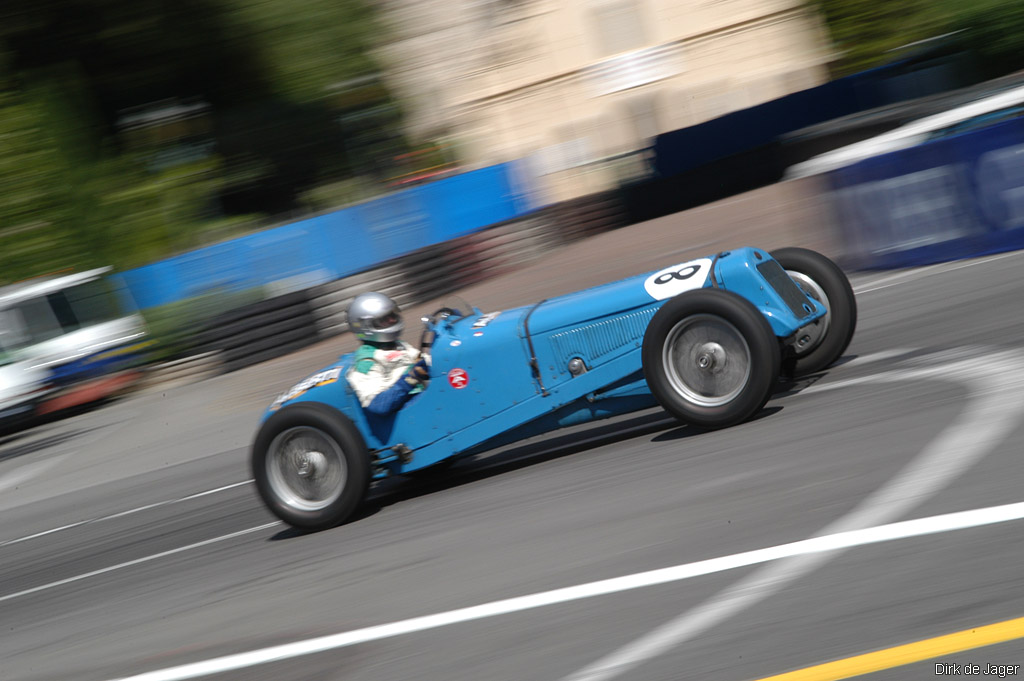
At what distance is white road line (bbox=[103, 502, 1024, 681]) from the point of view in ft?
13.9

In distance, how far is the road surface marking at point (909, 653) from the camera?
3.36 metres

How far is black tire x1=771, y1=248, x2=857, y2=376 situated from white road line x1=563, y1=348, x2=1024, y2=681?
0.38 meters

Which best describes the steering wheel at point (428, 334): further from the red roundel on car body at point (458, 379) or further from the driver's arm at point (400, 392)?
the red roundel on car body at point (458, 379)

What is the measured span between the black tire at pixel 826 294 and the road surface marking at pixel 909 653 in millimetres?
3526

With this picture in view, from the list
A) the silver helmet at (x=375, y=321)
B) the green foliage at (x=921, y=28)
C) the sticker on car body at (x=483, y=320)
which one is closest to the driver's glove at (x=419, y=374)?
the silver helmet at (x=375, y=321)

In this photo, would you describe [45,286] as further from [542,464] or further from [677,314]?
[677,314]

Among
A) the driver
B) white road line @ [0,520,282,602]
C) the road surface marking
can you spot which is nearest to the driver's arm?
the driver

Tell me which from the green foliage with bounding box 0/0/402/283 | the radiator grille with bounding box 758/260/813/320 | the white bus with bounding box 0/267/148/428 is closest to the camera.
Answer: the radiator grille with bounding box 758/260/813/320

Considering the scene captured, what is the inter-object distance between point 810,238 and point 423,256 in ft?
20.3

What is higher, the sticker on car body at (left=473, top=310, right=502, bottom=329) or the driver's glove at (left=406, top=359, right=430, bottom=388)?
the sticker on car body at (left=473, top=310, right=502, bottom=329)

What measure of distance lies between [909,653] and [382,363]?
4.05 metres

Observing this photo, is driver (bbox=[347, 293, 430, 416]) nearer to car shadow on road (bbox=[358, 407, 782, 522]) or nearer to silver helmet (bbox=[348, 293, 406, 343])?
silver helmet (bbox=[348, 293, 406, 343])

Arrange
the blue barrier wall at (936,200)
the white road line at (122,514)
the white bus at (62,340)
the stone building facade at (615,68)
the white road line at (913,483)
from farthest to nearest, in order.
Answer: the stone building facade at (615,68) → the white bus at (62,340) → the blue barrier wall at (936,200) → the white road line at (122,514) → the white road line at (913,483)

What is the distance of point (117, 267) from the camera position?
22.4 metres
